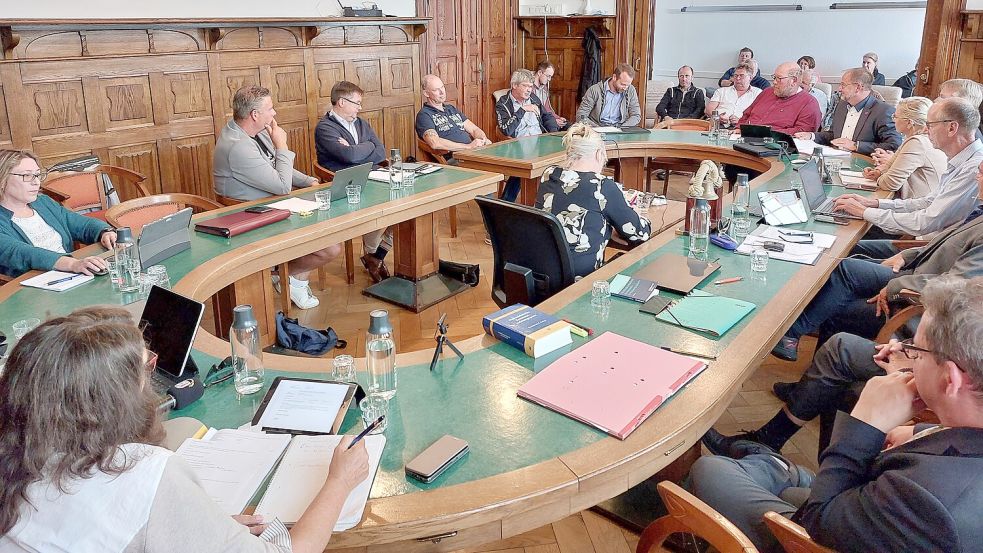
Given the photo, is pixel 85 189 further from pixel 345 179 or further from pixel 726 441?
pixel 726 441

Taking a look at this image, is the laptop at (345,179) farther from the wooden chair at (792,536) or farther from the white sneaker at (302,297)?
the wooden chair at (792,536)

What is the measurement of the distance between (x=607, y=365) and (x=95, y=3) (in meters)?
4.54

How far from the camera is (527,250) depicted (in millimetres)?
2986

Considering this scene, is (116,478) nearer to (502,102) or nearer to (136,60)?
(136,60)

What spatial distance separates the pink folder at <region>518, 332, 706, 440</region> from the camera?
1.71 metres

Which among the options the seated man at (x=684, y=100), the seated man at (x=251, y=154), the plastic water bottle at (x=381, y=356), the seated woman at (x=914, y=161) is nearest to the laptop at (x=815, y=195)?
the seated woman at (x=914, y=161)

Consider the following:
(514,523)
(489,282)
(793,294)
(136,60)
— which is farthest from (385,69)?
(514,523)

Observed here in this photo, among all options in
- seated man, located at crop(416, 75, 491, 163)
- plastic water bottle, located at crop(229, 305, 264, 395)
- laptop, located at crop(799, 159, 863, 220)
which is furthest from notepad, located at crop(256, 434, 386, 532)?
seated man, located at crop(416, 75, 491, 163)

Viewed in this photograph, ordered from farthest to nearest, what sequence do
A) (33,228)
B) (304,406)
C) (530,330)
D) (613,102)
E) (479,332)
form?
(613,102)
(479,332)
(33,228)
(530,330)
(304,406)

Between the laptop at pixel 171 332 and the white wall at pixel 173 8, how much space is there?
11.4 ft

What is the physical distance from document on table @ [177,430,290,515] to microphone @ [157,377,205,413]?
18 cm

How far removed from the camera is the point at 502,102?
6.44 m

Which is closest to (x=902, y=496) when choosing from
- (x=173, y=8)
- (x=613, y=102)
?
(x=173, y=8)

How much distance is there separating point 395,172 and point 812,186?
215 cm
